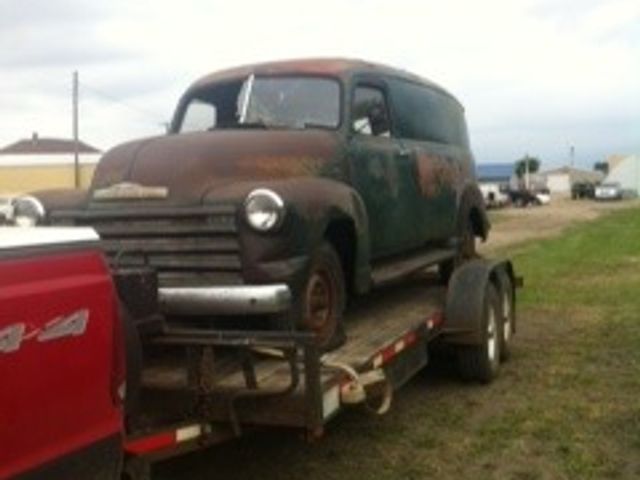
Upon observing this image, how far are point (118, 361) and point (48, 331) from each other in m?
0.53

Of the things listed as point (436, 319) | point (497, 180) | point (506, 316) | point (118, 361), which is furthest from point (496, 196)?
point (118, 361)

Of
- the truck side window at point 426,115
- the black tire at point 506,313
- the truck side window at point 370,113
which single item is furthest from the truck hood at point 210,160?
the black tire at point 506,313

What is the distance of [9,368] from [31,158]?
62603 mm

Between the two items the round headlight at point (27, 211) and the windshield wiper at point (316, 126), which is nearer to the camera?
the round headlight at point (27, 211)

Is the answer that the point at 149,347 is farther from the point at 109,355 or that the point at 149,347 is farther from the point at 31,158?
the point at 31,158

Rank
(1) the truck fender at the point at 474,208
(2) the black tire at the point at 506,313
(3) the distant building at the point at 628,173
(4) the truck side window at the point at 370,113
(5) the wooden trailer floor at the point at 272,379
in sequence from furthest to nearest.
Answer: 1. (3) the distant building at the point at 628,173
2. (1) the truck fender at the point at 474,208
3. (2) the black tire at the point at 506,313
4. (4) the truck side window at the point at 370,113
5. (5) the wooden trailer floor at the point at 272,379

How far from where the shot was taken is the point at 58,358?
3.63m

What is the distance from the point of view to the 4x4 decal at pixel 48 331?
3.39 metres

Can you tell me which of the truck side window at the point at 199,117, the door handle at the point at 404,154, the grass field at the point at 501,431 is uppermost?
the truck side window at the point at 199,117

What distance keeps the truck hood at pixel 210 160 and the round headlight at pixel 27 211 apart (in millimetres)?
414

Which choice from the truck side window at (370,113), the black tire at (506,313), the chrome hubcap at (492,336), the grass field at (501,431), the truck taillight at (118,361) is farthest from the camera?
the black tire at (506,313)

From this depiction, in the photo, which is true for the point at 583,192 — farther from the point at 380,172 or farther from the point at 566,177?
the point at 380,172

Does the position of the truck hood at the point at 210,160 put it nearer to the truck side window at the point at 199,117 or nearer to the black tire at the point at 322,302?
the black tire at the point at 322,302

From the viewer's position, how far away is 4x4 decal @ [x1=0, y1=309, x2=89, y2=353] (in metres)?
3.39
